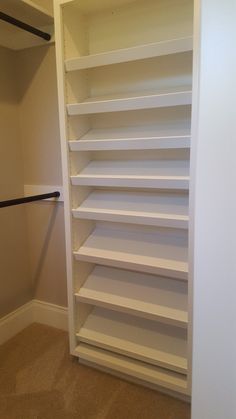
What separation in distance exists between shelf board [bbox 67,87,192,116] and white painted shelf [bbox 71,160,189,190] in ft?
0.96

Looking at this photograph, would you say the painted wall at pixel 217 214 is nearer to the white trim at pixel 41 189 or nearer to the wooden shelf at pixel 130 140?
the wooden shelf at pixel 130 140

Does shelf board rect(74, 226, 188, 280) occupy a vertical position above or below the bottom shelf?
above

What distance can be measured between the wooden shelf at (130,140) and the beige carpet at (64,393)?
1228 millimetres

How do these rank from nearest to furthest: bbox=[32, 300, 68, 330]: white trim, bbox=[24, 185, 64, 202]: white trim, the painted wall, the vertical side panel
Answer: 1. the painted wall
2. the vertical side panel
3. bbox=[24, 185, 64, 202]: white trim
4. bbox=[32, 300, 68, 330]: white trim

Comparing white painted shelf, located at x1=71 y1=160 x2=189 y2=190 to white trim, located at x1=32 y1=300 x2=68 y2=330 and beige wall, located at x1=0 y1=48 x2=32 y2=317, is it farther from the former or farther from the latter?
white trim, located at x1=32 y1=300 x2=68 y2=330

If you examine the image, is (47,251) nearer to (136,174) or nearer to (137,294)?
(137,294)

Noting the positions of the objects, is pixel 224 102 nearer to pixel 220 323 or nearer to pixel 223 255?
pixel 223 255

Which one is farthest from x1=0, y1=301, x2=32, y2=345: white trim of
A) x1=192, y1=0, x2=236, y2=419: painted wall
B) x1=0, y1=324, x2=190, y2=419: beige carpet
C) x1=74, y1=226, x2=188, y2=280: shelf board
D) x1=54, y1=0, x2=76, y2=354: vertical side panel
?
x1=192, y1=0, x2=236, y2=419: painted wall

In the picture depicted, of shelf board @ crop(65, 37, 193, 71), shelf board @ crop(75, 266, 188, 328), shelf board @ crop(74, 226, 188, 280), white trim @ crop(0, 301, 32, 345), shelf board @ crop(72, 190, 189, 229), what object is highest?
shelf board @ crop(65, 37, 193, 71)

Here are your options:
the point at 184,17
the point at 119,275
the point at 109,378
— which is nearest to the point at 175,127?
the point at 184,17

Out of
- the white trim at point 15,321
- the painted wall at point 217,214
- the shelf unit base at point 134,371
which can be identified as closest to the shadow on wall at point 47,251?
the white trim at point 15,321

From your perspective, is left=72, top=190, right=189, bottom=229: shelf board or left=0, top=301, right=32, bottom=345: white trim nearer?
left=72, top=190, right=189, bottom=229: shelf board

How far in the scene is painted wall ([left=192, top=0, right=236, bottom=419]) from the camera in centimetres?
46

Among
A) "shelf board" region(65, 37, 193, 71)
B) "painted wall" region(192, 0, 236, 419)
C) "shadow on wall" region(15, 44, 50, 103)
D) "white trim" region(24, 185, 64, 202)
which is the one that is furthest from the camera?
"white trim" region(24, 185, 64, 202)
